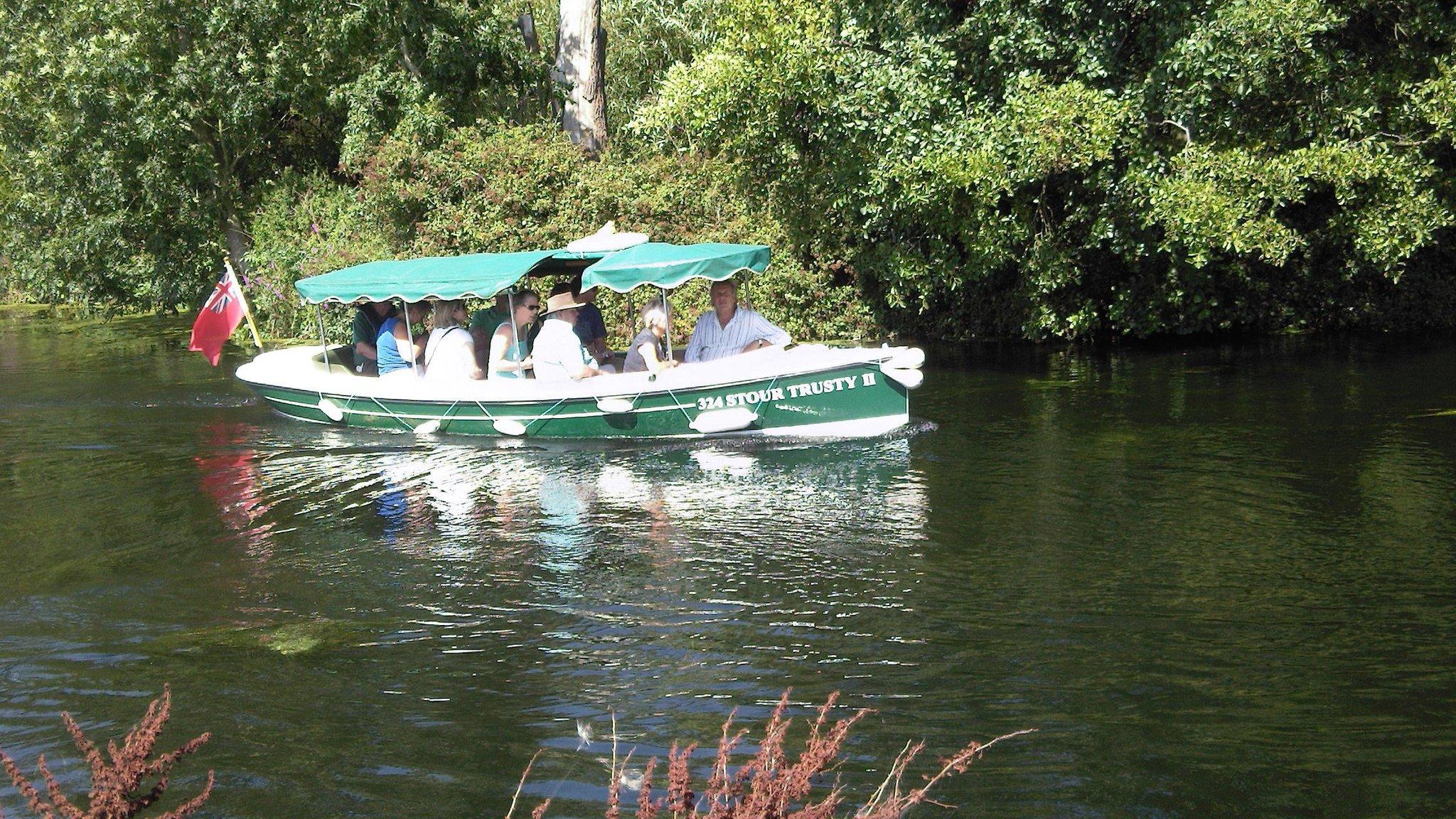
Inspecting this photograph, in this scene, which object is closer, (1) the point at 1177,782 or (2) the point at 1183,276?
(1) the point at 1177,782

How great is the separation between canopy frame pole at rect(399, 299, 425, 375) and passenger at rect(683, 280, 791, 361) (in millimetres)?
3139

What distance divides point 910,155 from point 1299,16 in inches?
185

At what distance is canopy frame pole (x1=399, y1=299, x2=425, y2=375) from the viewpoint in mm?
14750

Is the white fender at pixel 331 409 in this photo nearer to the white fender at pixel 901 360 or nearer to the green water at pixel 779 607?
the green water at pixel 779 607

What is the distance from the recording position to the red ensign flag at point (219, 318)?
1628cm

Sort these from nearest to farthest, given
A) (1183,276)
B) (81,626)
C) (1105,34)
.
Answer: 1. (81,626)
2. (1105,34)
3. (1183,276)

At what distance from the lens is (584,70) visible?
83.8 feet

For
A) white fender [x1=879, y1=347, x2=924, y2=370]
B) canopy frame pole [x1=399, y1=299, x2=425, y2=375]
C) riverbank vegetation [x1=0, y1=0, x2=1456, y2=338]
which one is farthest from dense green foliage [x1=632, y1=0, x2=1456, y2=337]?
canopy frame pole [x1=399, y1=299, x2=425, y2=375]

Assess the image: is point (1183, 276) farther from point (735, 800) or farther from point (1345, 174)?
point (735, 800)

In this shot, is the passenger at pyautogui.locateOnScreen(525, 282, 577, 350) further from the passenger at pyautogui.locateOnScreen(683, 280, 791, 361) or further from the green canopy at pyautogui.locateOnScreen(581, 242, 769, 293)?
the passenger at pyautogui.locateOnScreen(683, 280, 791, 361)

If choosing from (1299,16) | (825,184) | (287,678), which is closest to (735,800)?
(287,678)

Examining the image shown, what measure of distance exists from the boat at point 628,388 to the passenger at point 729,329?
0.38 metres

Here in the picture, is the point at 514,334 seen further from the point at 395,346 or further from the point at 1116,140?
the point at 1116,140

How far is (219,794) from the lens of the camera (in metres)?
5.64
